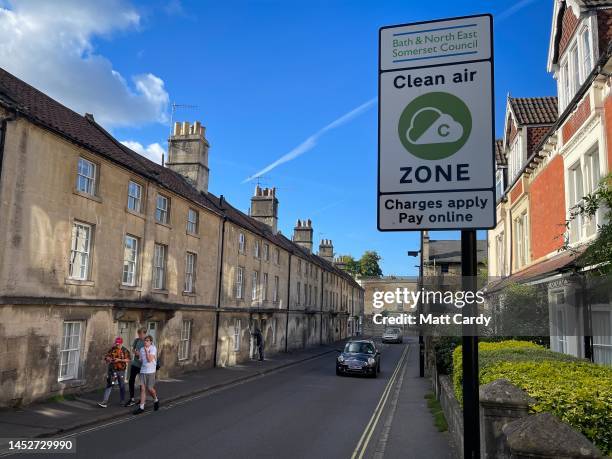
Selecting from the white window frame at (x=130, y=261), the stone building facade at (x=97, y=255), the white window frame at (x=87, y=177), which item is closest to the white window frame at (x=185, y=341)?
the stone building facade at (x=97, y=255)

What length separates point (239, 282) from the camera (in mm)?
28625

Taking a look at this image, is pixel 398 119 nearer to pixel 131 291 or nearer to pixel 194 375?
pixel 131 291

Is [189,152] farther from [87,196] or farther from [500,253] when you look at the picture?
[500,253]

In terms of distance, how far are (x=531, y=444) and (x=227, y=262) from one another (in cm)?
2346

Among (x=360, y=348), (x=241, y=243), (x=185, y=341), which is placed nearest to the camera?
(x=185, y=341)

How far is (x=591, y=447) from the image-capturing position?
388 cm

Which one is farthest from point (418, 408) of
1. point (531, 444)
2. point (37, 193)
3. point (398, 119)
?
point (398, 119)

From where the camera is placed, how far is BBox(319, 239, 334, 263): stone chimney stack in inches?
2655

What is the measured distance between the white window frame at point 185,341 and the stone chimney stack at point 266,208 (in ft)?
58.7

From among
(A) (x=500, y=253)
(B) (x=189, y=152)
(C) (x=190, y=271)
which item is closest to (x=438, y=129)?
(C) (x=190, y=271)

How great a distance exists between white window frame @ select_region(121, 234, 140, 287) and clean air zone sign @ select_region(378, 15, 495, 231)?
1603 centimetres

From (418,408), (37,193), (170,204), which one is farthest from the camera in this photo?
(170,204)

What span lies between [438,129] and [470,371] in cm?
148

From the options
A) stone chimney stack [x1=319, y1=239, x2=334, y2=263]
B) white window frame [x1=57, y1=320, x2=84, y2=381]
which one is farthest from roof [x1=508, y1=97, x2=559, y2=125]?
stone chimney stack [x1=319, y1=239, x2=334, y2=263]
